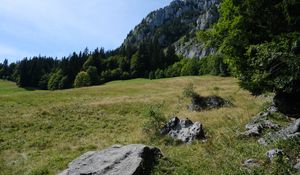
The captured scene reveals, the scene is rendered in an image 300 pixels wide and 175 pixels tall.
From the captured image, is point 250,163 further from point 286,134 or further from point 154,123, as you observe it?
point 154,123

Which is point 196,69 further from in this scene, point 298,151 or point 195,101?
point 298,151

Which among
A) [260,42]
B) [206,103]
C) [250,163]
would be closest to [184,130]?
[260,42]

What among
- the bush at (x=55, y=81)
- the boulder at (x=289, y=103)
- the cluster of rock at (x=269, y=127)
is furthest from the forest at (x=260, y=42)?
the bush at (x=55, y=81)

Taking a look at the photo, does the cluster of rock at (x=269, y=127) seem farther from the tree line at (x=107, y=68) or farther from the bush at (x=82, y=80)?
the tree line at (x=107, y=68)

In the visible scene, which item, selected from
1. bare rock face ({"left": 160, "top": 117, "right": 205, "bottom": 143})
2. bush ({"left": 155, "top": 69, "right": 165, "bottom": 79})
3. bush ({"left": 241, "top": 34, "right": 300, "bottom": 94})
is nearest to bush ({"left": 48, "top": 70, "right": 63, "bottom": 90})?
bush ({"left": 155, "top": 69, "right": 165, "bottom": 79})

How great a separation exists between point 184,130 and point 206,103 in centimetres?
1555

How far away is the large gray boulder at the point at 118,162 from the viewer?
13.1m

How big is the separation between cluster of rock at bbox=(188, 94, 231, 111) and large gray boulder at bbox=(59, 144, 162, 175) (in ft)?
70.4

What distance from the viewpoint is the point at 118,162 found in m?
13.6

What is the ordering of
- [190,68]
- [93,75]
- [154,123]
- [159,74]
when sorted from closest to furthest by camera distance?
[154,123]
[93,75]
[159,74]
[190,68]

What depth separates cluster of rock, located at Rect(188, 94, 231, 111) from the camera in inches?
Result: 1395

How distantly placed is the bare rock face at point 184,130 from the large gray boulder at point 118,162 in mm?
5614

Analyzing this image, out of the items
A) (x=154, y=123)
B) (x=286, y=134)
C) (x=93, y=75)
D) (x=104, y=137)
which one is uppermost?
(x=93, y=75)

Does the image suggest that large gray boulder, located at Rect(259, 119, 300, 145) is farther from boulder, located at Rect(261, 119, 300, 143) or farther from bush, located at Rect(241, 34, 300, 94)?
bush, located at Rect(241, 34, 300, 94)
